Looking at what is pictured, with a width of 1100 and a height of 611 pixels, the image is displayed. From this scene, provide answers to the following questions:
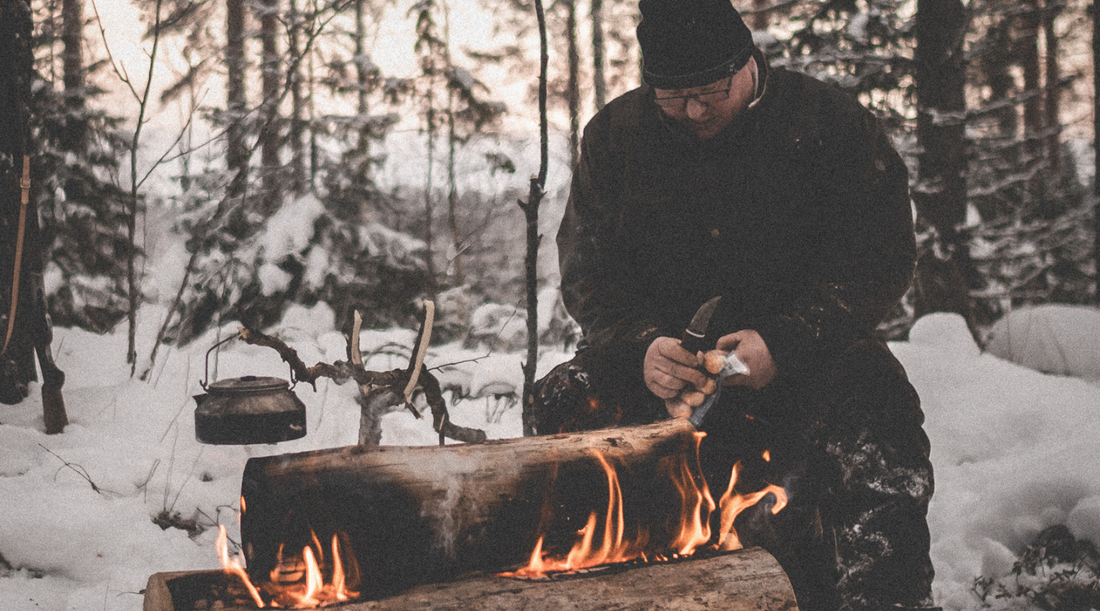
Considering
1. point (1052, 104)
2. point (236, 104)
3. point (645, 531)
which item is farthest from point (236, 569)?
point (1052, 104)

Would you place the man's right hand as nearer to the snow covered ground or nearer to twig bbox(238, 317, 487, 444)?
twig bbox(238, 317, 487, 444)

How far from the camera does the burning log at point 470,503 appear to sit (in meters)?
1.57

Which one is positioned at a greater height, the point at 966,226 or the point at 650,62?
the point at 650,62

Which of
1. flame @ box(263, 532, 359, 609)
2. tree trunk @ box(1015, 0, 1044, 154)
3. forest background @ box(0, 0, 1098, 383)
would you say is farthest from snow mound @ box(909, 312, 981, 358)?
tree trunk @ box(1015, 0, 1044, 154)

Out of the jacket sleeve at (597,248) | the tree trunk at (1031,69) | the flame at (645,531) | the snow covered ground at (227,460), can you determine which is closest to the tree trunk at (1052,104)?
the tree trunk at (1031,69)

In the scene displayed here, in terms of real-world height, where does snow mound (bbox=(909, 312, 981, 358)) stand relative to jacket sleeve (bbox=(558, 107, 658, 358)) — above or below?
below

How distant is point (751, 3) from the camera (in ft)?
49.5

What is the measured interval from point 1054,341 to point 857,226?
4.52m

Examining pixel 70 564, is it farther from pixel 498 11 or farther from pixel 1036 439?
pixel 498 11

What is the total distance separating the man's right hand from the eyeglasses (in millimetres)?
838

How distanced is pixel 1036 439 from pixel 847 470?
92.9 inches

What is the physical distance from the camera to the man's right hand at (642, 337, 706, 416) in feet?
6.86

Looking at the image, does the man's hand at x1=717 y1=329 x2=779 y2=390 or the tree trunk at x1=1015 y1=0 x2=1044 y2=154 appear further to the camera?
the tree trunk at x1=1015 y1=0 x2=1044 y2=154

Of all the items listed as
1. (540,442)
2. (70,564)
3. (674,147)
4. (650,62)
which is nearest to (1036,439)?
(674,147)
